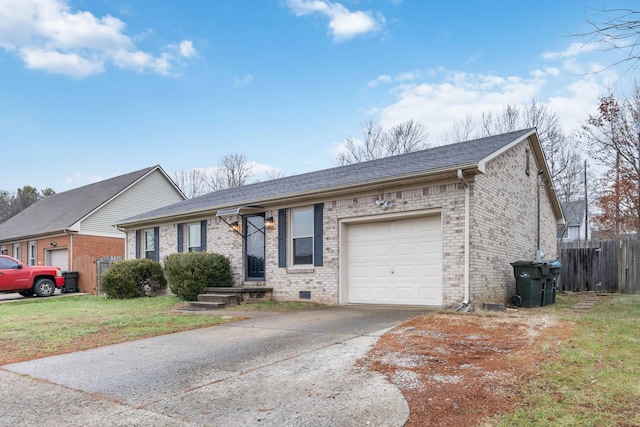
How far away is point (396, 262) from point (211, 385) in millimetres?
6592

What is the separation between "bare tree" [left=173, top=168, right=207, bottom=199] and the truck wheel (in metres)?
26.2

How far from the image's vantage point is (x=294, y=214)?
12.1 meters

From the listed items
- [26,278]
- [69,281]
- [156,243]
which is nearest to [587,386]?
[156,243]

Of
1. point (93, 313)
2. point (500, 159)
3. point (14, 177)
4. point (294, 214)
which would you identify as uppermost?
point (14, 177)

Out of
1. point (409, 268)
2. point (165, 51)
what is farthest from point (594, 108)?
point (165, 51)

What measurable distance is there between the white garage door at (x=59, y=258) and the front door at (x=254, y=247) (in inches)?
542

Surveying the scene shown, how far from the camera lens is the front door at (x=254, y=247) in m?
12.8

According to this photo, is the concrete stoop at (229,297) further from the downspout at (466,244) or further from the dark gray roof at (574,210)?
the dark gray roof at (574,210)

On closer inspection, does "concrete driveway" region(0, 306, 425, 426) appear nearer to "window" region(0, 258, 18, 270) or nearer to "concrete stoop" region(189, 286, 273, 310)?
"concrete stoop" region(189, 286, 273, 310)

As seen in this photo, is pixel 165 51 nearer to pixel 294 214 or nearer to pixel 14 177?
pixel 294 214

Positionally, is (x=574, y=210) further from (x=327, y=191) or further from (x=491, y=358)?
(x=491, y=358)

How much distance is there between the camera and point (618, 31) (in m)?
Result: 3.99

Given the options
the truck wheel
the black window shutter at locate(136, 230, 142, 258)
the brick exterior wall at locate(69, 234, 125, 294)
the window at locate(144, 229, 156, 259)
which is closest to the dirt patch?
the window at locate(144, 229, 156, 259)

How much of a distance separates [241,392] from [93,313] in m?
7.89
